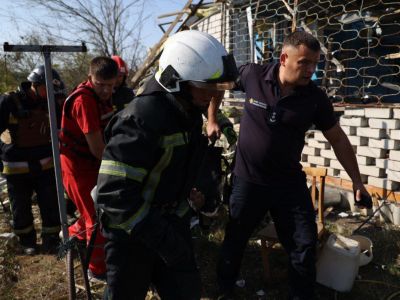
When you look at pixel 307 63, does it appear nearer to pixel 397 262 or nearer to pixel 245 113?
pixel 245 113

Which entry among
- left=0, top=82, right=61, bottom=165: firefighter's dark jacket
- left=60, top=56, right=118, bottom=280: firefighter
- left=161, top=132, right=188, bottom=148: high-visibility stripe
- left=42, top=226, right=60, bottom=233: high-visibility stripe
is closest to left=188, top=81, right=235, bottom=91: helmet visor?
left=161, top=132, right=188, bottom=148: high-visibility stripe

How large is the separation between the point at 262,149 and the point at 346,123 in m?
2.29

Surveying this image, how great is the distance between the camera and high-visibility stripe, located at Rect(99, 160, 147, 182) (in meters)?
1.61

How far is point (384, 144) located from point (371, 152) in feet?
0.61

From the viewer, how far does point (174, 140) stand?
170cm

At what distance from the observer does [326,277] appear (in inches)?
119

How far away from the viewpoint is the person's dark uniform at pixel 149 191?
1611 millimetres

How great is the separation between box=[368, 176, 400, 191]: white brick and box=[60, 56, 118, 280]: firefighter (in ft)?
10.2

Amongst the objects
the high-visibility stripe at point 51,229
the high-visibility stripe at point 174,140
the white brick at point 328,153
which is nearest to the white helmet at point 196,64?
the high-visibility stripe at point 174,140

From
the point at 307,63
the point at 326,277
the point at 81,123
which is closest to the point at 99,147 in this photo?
the point at 81,123

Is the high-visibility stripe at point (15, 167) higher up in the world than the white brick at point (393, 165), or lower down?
higher up

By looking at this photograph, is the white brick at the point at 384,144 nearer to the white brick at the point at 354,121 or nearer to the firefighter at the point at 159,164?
the white brick at the point at 354,121

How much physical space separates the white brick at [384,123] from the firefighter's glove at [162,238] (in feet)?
10.7

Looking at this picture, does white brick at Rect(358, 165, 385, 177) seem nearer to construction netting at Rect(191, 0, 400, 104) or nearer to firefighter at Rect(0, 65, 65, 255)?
construction netting at Rect(191, 0, 400, 104)
